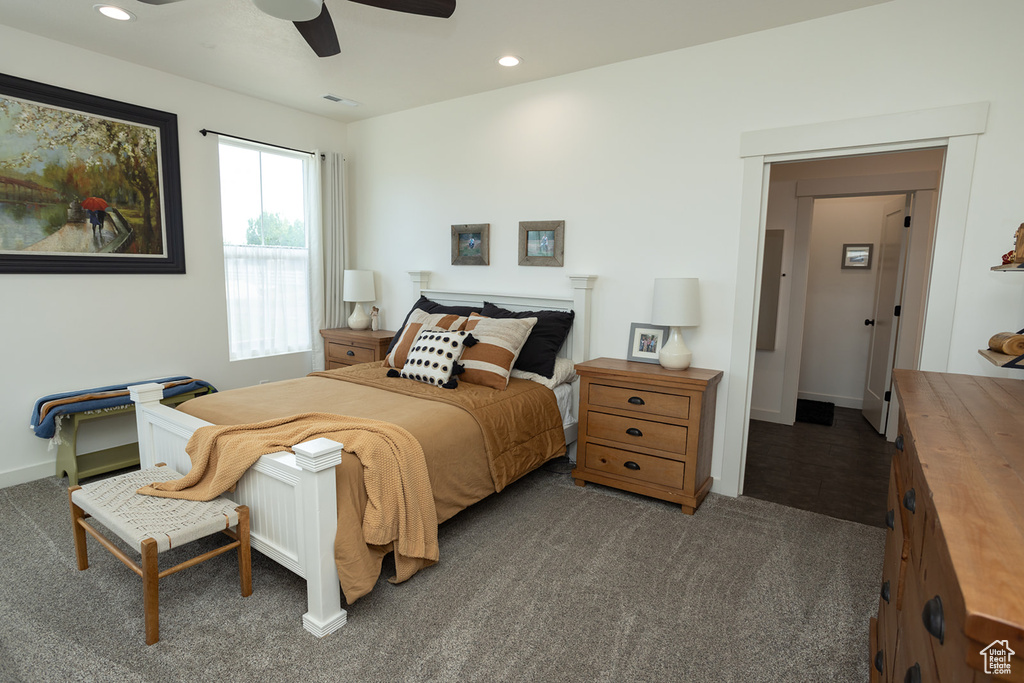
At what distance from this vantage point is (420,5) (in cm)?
214

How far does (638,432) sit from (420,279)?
226 cm

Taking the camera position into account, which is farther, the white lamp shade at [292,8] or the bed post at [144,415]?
the bed post at [144,415]

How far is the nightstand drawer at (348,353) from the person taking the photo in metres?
4.27

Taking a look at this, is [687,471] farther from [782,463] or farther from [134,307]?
[134,307]

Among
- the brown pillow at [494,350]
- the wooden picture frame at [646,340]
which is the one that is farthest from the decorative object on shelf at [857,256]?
the brown pillow at [494,350]

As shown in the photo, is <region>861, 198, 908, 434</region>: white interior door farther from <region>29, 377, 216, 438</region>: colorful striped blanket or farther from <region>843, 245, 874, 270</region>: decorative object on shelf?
<region>29, 377, 216, 438</region>: colorful striped blanket

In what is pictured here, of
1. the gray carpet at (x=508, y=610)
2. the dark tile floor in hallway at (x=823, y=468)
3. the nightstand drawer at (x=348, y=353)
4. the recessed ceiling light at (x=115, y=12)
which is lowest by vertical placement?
the gray carpet at (x=508, y=610)

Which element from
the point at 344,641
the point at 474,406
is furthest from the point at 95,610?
the point at 474,406

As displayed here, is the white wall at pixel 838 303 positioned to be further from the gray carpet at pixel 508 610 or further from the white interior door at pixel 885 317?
the gray carpet at pixel 508 610

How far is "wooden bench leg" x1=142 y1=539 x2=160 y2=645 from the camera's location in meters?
1.76

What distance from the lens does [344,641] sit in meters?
1.89

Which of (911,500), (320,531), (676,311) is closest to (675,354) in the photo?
(676,311)

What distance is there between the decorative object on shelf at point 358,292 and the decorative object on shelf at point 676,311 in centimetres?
257

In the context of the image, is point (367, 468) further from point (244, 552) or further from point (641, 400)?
point (641, 400)
